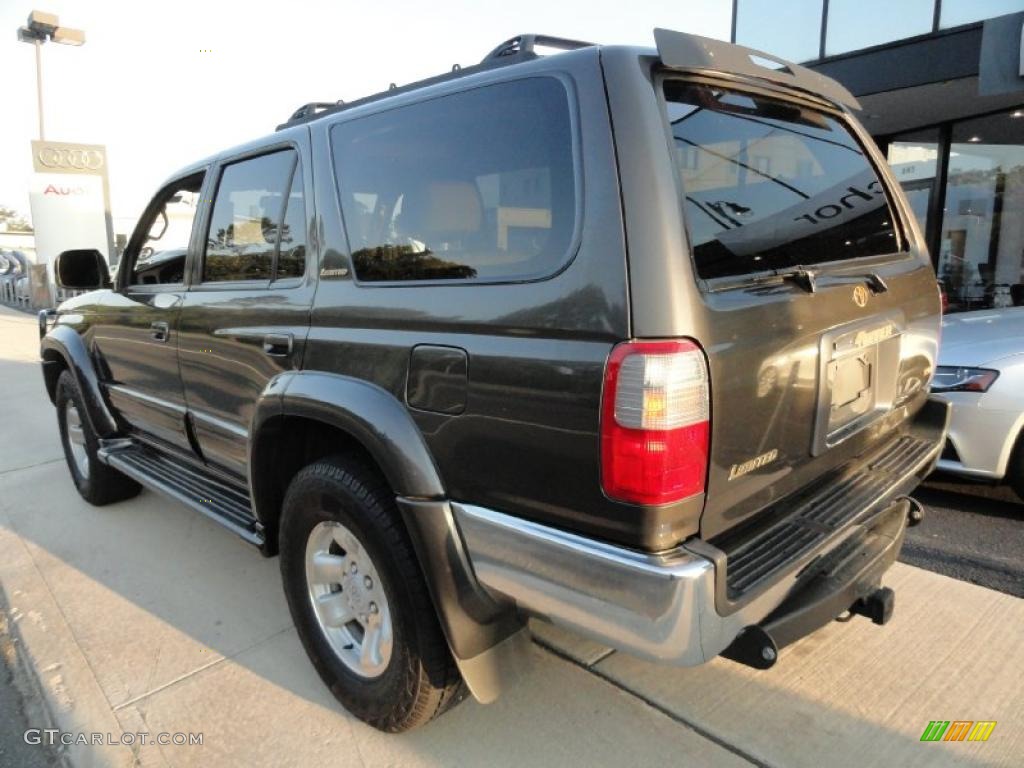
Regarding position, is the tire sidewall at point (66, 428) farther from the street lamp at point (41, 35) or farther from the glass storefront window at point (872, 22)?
the street lamp at point (41, 35)

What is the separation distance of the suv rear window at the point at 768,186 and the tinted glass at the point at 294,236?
1.37m

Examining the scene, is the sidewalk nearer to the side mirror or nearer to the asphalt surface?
the asphalt surface

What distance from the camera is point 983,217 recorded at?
32.8 feet

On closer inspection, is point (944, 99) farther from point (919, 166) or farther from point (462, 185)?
point (462, 185)

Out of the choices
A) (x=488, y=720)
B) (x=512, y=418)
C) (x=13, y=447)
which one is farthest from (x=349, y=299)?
(x=13, y=447)

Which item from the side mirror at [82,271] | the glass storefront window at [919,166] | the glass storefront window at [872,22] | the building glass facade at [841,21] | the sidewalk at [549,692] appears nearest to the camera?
the sidewalk at [549,692]

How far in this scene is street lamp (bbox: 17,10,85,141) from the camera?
18516mm

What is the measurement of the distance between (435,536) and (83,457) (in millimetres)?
3652

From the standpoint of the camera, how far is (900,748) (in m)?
2.19

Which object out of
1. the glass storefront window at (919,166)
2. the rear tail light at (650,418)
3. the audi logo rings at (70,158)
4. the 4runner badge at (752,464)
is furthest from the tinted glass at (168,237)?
the audi logo rings at (70,158)

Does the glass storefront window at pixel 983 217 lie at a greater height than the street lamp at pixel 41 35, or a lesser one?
lesser

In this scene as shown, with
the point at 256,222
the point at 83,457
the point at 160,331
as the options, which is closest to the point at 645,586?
the point at 256,222

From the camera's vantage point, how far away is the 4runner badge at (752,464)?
1747 mm

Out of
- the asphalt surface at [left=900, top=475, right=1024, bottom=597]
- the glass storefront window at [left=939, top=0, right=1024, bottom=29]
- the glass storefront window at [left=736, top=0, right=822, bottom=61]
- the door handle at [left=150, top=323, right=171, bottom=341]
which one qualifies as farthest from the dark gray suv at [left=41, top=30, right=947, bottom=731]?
the glass storefront window at [left=736, top=0, right=822, bottom=61]
